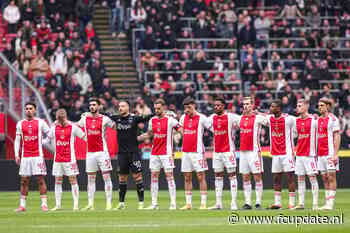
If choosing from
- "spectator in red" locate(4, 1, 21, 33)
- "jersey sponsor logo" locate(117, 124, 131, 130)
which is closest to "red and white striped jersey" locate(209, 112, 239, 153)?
"jersey sponsor logo" locate(117, 124, 131, 130)

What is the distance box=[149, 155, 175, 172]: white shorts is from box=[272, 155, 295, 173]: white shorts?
250 cm

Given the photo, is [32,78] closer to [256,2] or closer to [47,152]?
[47,152]

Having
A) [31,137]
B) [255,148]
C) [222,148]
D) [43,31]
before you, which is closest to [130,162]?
[222,148]

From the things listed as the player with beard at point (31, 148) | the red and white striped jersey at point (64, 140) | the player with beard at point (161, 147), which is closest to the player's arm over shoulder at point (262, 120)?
the player with beard at point (161, 147)

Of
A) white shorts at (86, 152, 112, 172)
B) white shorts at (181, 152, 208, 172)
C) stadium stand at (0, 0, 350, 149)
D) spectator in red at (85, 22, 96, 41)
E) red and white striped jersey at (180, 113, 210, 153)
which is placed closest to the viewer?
white shorts at (181, 152, 208, 172)

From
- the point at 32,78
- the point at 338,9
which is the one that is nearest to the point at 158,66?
the point at 32,78

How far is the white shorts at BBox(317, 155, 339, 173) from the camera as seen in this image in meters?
25.3

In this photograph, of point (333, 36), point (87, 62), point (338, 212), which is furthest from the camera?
point (333, 36)

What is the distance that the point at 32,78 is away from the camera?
129 ft

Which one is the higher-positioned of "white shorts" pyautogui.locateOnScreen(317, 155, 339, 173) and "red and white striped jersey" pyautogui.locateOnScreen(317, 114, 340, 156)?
"red and white striped jersey" pyautogui.locateOnScreen(317, 114, 340, 156)

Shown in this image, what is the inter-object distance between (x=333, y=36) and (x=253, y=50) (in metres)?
4.97

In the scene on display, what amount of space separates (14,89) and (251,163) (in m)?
12.4

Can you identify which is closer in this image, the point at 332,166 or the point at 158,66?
the point at 332,166

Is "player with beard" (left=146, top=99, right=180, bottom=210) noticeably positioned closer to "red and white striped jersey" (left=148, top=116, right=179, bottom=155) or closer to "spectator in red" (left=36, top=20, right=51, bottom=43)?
"red and white striped jersey" (left=148, top=116, right=179, bottom=155)
